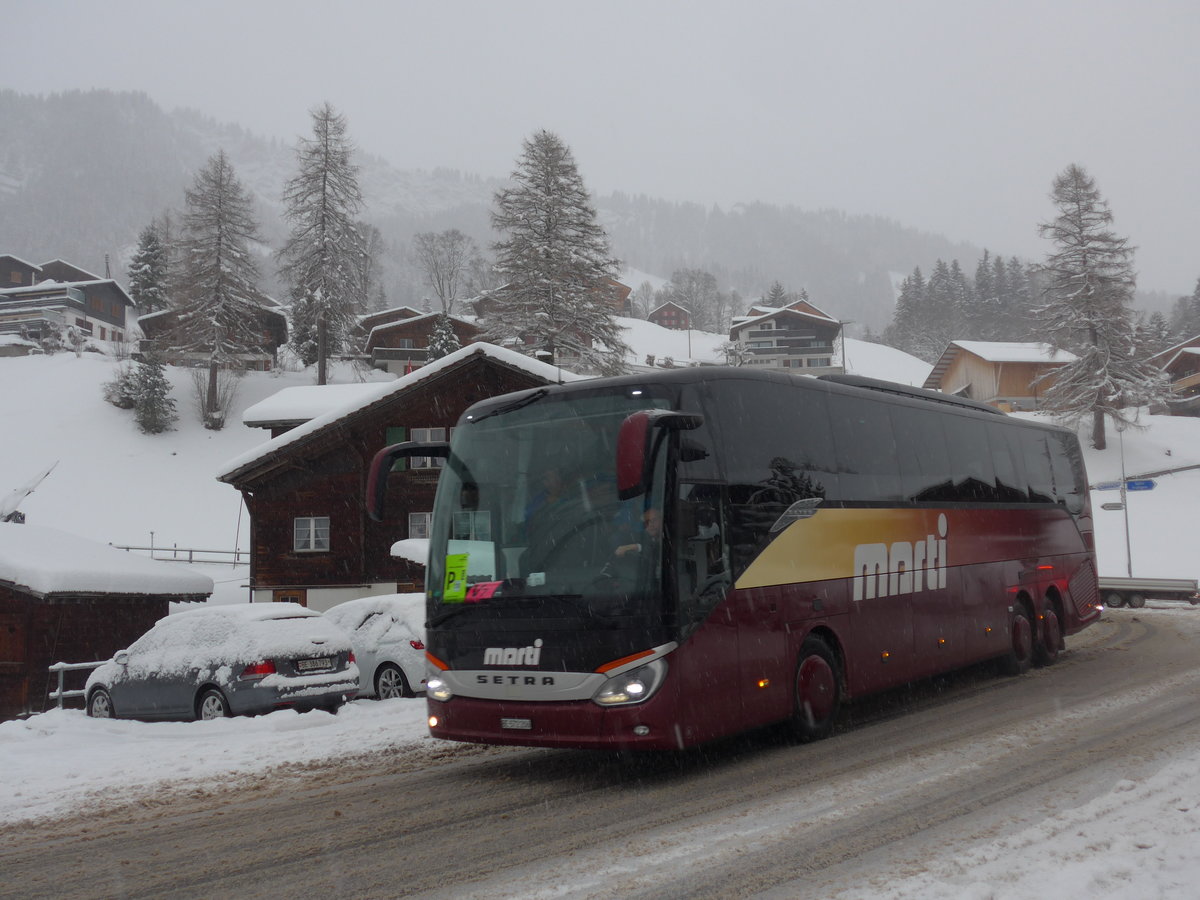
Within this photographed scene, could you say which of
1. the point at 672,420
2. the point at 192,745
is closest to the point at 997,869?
the point at 672,420

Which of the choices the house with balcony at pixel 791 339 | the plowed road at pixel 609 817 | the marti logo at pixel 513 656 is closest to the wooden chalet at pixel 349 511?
the plowed road at pixel 609 817

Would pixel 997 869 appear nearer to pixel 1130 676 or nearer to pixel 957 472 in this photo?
pixel 957 472

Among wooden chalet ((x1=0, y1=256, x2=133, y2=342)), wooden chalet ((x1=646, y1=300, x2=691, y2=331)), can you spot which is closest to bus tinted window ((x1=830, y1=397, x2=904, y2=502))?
wooden chalet ((x1=0, y1=256, x2=133, y2=342))

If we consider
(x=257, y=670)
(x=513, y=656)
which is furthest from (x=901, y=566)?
(x=257, y=670)

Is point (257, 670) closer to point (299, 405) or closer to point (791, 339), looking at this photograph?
point (299, 405)

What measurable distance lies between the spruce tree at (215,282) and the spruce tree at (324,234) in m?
5.46

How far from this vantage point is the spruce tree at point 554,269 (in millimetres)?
43000

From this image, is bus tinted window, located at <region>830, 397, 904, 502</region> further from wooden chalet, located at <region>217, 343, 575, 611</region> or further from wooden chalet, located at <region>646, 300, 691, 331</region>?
wooden chalet, located at <region>646, 300, 691, 331</region>

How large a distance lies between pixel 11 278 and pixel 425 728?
363 ft

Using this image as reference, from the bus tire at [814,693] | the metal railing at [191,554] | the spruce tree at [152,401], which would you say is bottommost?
the bus tire at [814,693]

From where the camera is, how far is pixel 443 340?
6762 cm

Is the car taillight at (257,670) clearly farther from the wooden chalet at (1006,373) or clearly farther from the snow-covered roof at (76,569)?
the wooden chalet at (1006,373)

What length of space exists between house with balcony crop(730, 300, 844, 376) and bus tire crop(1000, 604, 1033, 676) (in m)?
82.0

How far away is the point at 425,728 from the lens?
11055mm
